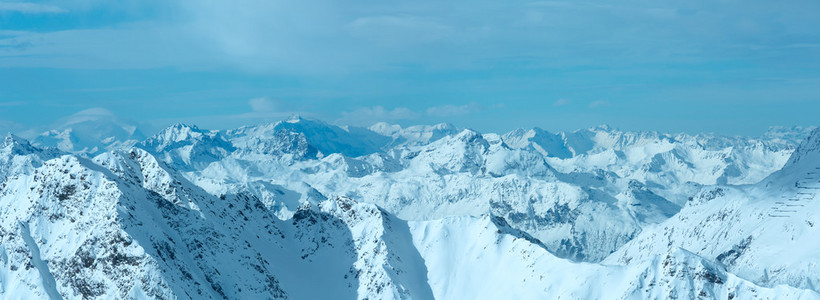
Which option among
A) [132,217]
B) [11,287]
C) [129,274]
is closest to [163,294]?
[129,274]

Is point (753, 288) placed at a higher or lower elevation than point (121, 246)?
lower

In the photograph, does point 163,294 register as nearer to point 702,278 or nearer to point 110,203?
point 110,203

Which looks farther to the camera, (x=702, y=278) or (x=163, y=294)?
(x=702, y=278)

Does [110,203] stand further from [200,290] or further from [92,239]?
[200,290]

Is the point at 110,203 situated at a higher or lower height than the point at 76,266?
higher

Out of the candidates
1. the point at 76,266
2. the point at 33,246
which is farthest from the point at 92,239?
the point at 33,246

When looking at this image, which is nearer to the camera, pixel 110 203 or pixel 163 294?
pixel 163 294

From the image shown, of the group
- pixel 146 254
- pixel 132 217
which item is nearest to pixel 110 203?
pixel 132 217

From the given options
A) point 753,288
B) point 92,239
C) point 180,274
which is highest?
point 92,239
